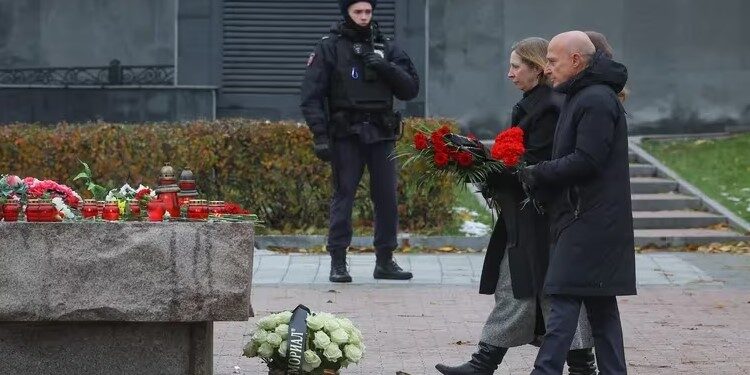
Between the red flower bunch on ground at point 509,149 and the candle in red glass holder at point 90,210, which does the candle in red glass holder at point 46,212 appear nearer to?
the candle in red glass holder at point 90,210

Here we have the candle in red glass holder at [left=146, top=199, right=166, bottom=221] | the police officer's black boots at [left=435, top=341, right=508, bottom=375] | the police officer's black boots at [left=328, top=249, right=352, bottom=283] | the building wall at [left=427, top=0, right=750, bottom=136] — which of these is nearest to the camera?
the candle in red glass holder at [left=146, top=199, right=166, bottom=221]

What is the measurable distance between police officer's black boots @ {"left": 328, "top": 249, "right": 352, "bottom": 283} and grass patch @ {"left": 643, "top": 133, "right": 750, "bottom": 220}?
5.00 meters

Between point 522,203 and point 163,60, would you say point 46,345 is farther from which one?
point 163,60

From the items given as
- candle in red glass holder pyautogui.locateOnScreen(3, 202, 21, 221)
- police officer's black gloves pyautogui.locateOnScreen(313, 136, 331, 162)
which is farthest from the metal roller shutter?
candle in red glass holder pyautogui.locateOnScreen(3, 202, 21, 221)

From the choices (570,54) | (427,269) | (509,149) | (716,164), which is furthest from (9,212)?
(716,164)

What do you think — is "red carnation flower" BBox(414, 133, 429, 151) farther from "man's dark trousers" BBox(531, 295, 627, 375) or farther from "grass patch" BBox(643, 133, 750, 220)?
"grass patch" BBox(643, 133, 750, 220)

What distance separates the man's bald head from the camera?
22.6ft

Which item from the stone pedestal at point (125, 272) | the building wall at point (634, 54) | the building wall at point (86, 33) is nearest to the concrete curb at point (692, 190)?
the building wall at point (634, 54)

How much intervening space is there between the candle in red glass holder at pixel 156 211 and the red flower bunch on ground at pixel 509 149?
155cm

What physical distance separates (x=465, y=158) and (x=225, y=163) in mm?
6774

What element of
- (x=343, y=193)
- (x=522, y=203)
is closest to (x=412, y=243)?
(x=343, y=193)

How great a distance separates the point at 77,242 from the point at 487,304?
14.7ft

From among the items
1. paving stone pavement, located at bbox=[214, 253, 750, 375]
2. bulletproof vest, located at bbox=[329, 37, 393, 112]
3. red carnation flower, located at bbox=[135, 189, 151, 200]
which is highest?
bulletproof vest, located at bbox=[329, 37, 393, 112]

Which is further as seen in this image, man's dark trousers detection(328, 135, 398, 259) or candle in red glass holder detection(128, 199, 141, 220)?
man's dark trousers detection(328, 135, 398, 259)
